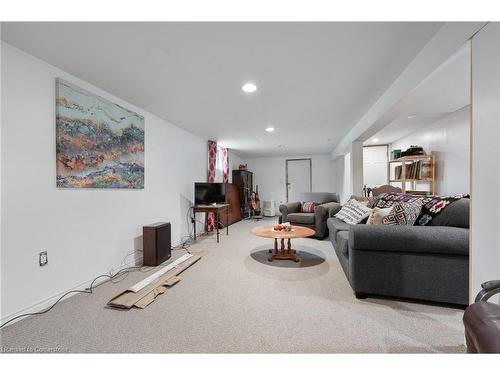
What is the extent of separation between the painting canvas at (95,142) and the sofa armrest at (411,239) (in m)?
2.61

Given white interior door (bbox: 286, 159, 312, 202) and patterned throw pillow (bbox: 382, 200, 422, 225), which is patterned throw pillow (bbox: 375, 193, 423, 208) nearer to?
patterned throw pillow (bbox: 382, 200, 422, 225)

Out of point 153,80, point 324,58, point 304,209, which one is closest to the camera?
point 324,58

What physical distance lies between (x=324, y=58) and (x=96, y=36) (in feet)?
5.60

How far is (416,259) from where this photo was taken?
66.3 inches

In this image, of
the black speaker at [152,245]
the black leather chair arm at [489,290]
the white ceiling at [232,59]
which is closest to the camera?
the black leather chair arm at [489,290]

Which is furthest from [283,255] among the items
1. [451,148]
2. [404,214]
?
[451,148]

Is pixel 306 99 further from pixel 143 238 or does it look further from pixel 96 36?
pixel 143 238

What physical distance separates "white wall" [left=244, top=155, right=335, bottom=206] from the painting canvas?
5251 millimetres

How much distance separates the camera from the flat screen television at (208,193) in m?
3.95

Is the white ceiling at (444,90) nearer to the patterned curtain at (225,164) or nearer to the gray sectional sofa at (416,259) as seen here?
the gray sectional sofa at (416,259)

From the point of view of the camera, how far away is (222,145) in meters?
5.38

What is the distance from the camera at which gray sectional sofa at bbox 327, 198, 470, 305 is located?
1.61 metres

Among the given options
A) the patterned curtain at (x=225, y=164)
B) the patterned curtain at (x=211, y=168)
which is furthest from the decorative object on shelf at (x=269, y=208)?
the patterned curtain at (x=211, y=168)

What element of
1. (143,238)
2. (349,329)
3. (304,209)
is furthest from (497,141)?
(304,209)
